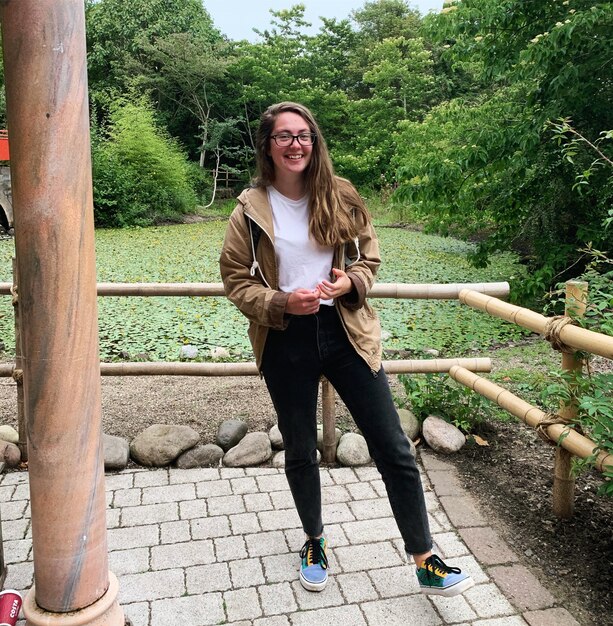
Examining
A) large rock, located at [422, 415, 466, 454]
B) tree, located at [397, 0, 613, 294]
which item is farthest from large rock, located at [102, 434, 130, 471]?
tree, located at [397, 0, 613, 294]

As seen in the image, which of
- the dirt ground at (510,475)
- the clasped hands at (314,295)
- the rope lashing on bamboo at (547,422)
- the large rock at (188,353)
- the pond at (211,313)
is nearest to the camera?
the clasped hands at (314,295)

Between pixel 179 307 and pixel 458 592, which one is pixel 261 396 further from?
pixel 179 307

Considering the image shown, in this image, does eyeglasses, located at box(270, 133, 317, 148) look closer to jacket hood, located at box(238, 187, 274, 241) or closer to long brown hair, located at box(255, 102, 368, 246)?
long brown hair, located at box(255, 102, 368, 246)

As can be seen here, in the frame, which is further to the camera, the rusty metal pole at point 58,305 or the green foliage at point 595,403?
the green foliage at point 595,403

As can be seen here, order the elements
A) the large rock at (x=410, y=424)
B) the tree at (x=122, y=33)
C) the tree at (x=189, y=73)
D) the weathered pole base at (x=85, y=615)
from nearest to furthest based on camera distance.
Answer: the weathered pole base at (x=85, y=615) → the large rock at (x=410, y=424) → the tree at (x=189, y=73) → the tree at (x=122, y=33)

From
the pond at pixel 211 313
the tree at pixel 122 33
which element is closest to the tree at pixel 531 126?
the pond at pixel 211 313

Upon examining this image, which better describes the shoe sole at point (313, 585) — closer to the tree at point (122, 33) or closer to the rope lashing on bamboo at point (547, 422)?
the rope lashing on bamboo at point (547, 422)

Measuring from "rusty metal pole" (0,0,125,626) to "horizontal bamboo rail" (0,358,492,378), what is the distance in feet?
5.51

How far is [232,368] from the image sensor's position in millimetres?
3637

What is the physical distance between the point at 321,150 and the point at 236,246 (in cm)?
43

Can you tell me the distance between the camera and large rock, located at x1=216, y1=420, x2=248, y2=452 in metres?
3.63

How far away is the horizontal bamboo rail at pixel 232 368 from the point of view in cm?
360

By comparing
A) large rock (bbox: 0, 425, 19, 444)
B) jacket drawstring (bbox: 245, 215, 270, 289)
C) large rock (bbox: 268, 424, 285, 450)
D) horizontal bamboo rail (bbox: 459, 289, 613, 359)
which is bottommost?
large rock (bbox: 0, 425, 19, 444)

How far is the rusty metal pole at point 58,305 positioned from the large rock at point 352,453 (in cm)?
164
